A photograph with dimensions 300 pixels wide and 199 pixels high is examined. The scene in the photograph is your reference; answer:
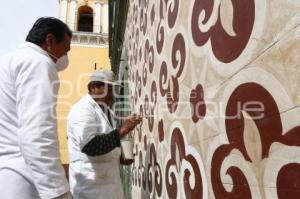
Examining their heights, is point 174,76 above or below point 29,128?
above

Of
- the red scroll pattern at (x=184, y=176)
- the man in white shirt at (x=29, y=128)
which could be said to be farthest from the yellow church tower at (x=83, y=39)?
the man in white shirt at (x=29, y=128)

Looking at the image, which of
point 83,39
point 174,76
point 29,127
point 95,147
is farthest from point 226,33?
point 83,39

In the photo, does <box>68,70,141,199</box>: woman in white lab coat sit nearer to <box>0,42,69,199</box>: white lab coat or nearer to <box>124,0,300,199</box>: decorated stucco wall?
<box>124,0,300,199</box>: decorated stucco wall

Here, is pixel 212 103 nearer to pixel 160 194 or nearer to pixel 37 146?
pixel 37 146

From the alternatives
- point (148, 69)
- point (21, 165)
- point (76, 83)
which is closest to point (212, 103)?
point (21, 165)

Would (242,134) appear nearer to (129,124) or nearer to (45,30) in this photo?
(45,30)

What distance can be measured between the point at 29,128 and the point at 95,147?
0.69 meters

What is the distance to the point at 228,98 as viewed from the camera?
46.0 inches

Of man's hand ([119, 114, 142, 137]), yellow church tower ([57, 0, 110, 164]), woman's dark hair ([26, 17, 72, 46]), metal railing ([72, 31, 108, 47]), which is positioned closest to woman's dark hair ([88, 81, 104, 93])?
man's hand ([119, 114, 142, 137])

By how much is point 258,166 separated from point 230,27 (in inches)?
17.2

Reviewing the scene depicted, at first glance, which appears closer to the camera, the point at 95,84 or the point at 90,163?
the point at 90,163

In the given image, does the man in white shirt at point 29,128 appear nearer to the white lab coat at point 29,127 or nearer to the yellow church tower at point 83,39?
the white lab coat at point 29,127

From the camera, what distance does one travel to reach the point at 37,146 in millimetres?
1384

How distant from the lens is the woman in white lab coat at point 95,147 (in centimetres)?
206
